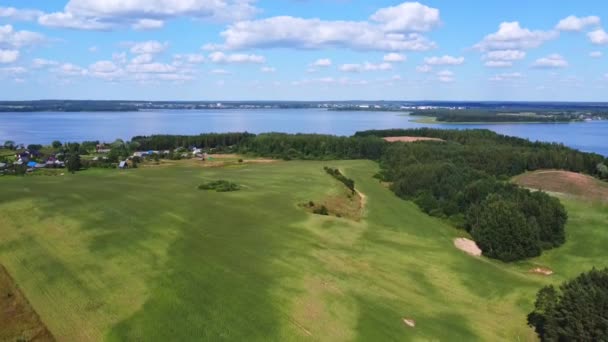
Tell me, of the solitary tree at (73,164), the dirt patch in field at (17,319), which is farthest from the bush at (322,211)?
the solitary tree at (73,164)

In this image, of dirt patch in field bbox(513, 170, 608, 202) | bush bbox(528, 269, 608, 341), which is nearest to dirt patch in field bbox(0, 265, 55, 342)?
bush bbox(528, 269, 608, 341)

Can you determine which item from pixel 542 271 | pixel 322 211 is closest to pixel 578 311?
pixel 542 271

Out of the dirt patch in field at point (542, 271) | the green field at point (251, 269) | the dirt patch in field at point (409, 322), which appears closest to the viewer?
the green field at point (251, 269)

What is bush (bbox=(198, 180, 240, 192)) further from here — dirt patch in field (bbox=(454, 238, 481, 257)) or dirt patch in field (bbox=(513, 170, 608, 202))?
dirt patch in field (bbox=(513, 170, 608, 202))

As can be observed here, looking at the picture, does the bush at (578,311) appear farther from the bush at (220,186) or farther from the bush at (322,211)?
the bush at (220,186)

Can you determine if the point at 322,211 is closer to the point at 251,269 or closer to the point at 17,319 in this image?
the point at 251,269
